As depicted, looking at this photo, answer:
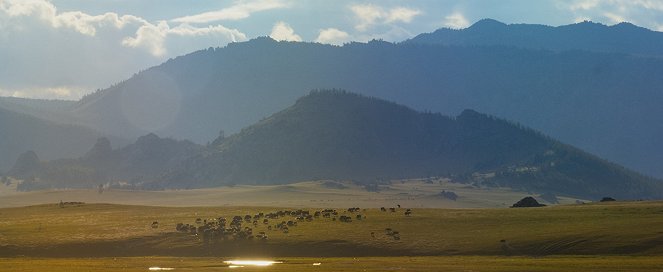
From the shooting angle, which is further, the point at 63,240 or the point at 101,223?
the point at 101,223

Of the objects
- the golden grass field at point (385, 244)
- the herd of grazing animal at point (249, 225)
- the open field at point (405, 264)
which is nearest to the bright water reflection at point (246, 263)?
the open field at point (405, 264)

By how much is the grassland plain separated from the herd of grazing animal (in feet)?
5.72

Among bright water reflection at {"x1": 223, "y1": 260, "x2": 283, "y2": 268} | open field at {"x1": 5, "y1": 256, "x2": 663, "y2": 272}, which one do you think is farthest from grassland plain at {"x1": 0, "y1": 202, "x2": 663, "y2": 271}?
bright water reflection at {"x1": 223, "y1": 260, "x2": 283, "y2": 268}

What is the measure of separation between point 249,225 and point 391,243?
32609mm

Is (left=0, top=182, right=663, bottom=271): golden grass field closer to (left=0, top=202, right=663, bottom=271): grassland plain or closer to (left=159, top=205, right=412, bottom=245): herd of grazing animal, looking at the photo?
(left=0, top=202, right=663, bottom=271): grassland plain

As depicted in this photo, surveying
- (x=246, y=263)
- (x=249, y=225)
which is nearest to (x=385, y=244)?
(x=246, y=263)

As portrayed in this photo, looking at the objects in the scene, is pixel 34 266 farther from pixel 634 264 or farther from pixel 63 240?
pixel 634 264

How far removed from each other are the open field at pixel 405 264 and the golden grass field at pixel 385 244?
0.13m

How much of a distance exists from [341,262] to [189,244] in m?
36.7

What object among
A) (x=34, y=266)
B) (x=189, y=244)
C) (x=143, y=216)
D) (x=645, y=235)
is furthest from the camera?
(x=143, y=216)

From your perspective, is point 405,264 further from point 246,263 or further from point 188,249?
point 188,249

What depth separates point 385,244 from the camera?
142375mm

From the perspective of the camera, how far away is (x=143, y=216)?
633 ft

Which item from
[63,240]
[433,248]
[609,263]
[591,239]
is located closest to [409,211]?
[433,248]
